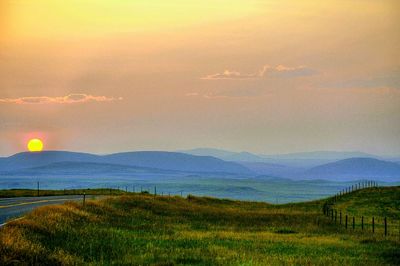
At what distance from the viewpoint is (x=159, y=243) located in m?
33.4

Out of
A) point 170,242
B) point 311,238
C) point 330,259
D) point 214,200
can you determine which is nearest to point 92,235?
point 170,242

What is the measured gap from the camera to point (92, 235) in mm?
33000

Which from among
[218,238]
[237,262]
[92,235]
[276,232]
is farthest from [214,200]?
[237,262]

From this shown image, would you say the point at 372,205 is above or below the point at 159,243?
below

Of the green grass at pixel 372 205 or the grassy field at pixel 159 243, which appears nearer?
the grassy field at pixel 159 243

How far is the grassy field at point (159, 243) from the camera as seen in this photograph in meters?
25.6

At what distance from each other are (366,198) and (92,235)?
224ft

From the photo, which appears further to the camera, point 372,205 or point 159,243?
point 372,205

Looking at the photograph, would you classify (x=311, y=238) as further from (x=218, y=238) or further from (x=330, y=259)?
(x=330, y=259)

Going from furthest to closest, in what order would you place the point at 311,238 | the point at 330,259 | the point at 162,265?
the point at 311,238 < the point at 330,259 < the point at 162,265

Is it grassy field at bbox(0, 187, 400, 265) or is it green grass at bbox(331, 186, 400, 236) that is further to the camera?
green grass at bbox(331, 186, 400, 236)

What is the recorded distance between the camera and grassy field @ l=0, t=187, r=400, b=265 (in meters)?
25.6

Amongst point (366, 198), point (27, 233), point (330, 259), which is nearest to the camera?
point (27, 233)

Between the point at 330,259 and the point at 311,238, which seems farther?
the point at 311,238
